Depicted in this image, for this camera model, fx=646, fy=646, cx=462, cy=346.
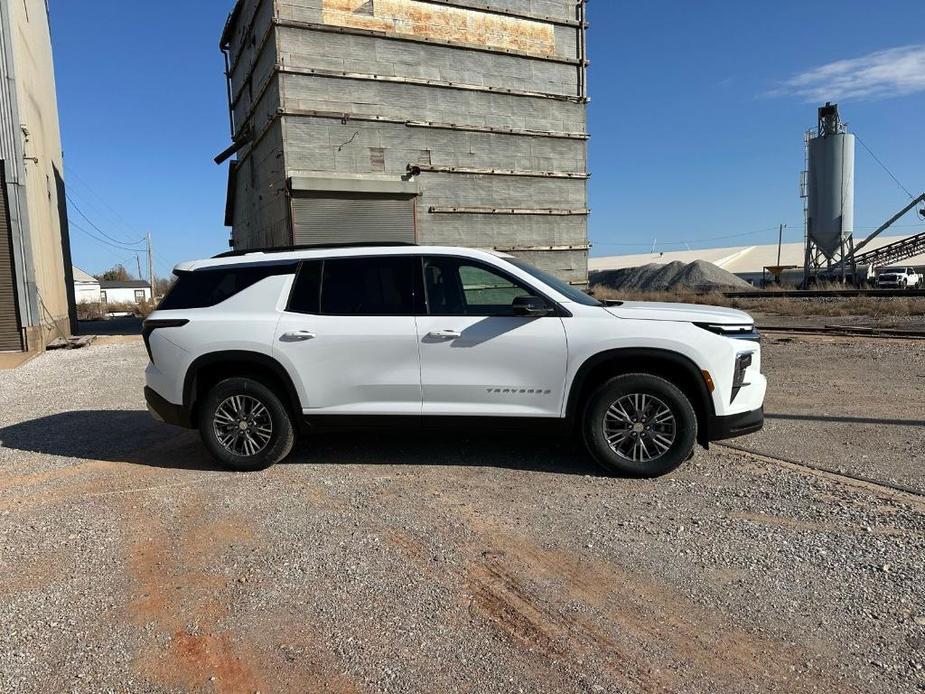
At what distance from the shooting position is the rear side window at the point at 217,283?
561 cm

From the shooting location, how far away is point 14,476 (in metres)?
5.58

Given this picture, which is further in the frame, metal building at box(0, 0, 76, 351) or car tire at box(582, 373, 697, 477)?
metal building at box(0, 0, 76, 351)

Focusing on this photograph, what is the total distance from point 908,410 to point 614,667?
621cm

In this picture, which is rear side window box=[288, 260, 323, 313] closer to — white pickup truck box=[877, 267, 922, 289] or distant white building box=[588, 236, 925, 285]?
white pickup truck box=[877, 267, 922, 289]

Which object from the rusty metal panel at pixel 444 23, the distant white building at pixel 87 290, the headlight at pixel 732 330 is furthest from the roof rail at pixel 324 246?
the distant white building at pixel 87 290

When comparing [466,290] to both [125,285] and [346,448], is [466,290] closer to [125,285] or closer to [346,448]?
[346,448]

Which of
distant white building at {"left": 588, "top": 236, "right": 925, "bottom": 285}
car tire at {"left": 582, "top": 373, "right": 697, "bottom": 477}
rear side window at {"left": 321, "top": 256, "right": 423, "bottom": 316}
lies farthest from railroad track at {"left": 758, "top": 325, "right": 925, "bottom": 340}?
distant white building at {"left": 588, "top": 236, "right": 925, "bottom": 285}

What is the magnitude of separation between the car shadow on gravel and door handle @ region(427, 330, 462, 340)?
0.80 meters

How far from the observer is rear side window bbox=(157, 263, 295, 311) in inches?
221

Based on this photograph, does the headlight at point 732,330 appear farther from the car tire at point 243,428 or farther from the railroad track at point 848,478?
the car tire at point 243,428

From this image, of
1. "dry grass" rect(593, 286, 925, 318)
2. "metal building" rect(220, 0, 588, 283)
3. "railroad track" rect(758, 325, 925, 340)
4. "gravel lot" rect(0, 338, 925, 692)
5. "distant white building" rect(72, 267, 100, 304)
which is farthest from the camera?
"distant white building" rect(72, 267, 100, 304)

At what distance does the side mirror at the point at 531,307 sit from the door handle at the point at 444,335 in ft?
1.63

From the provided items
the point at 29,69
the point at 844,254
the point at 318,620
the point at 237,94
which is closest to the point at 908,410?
the point at 318,620

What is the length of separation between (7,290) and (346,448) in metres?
13.4
